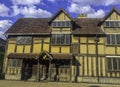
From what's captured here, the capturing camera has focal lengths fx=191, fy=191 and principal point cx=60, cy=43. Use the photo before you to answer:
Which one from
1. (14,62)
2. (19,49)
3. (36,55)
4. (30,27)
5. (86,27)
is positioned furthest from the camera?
(30,27)

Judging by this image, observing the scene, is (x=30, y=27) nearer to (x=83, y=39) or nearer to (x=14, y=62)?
(x=14, y=62)

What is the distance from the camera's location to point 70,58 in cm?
2270

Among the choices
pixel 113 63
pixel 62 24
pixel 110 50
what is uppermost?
pixel 62 24

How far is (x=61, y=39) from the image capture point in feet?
82.8

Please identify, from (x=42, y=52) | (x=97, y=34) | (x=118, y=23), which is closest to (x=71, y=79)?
(x=42, y=52)

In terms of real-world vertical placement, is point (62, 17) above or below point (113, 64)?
above

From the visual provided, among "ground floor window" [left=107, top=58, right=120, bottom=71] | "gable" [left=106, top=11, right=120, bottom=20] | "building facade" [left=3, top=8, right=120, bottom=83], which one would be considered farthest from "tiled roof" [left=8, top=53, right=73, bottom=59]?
"gable" [left=106, top=11, right=120, bottom=20]

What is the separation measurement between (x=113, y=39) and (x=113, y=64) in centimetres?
325

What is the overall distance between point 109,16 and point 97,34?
3.10m

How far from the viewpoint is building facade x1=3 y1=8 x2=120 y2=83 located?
23.7 m

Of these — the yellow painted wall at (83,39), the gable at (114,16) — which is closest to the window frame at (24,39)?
the yellow painted wall at (83,39)

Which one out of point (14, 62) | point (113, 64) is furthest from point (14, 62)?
point (113, 64)

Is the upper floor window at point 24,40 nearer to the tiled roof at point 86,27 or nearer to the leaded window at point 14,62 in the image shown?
Result: the leaded window at point 14,62

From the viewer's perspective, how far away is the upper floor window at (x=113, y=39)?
24452mm
